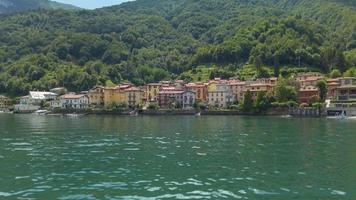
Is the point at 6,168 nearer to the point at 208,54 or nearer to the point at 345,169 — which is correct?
the point at 345,169

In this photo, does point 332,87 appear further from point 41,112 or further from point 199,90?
point 41,112

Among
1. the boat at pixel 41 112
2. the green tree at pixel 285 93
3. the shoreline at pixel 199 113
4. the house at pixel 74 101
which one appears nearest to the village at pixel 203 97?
the house at pixel 74 101

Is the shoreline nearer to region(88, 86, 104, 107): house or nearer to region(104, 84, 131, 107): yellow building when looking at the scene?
region(104, 84, 131, 107): yellow building

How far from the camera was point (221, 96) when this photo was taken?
135000 mm

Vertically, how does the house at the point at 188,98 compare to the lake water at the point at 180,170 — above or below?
above

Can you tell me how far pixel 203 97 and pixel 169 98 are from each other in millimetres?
9316

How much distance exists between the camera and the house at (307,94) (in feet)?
390

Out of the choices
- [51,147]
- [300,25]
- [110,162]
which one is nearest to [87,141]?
[51,147]

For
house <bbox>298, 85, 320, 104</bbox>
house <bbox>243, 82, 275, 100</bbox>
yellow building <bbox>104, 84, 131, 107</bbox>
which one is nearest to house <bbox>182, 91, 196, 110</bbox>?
Result: house <bbox>243, 82, 275, 100</bbox>

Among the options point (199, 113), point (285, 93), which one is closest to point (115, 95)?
point (199, 113)

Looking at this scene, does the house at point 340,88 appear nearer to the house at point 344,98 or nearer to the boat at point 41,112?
the house at point 344,98

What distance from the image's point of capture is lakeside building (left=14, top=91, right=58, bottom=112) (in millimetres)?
159000

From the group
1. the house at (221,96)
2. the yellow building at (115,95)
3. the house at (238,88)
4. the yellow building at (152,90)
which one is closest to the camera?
the house at (238,88)

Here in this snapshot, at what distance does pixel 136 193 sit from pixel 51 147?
21.9 metres
